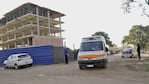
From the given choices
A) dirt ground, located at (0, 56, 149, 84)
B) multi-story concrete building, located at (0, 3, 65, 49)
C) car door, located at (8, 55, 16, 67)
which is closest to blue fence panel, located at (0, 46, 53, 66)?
car door, located at (8, 55, 16, 67)

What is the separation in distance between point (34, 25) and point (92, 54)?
138ft

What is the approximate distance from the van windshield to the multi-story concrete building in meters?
37.1

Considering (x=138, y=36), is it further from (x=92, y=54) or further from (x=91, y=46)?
(x=92, y=54)

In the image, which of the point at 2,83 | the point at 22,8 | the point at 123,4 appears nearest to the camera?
the point at 2,83

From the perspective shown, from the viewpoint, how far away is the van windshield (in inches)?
706

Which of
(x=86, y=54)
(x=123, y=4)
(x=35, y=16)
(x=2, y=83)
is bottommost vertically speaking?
(x=2, y=83)

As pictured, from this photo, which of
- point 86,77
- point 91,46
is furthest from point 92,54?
point 86,77

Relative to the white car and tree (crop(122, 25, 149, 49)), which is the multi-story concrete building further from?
tree (crop(122, 25, 149, 49))

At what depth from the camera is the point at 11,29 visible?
69250mm

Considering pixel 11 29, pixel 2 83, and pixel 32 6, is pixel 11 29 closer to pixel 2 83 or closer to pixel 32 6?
pixel 32 6

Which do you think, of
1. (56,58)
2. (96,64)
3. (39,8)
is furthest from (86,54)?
(39,8)

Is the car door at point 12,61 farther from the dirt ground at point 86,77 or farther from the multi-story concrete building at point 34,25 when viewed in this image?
the multi-story concrete building at point 34,25

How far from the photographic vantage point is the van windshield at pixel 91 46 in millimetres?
17942

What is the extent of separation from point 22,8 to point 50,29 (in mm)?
9436
